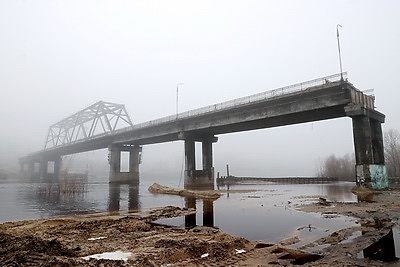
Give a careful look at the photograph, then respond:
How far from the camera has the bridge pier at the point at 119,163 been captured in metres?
75.0

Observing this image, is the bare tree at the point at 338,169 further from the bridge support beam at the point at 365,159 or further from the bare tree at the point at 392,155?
the bridge support beam at the point at 365,159

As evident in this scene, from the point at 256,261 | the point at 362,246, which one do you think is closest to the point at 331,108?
the point at 362,246

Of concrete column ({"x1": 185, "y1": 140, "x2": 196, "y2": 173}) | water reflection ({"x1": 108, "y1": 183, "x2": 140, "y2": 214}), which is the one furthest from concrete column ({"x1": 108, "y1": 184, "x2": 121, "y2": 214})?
concrete column ({"x1": 185, "y1": 140, "x2": 196, "y2": 173})

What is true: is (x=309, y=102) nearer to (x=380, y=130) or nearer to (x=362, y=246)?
(x=380, y=130)

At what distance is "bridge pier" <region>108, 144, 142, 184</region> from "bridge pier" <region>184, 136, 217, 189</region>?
27501mm

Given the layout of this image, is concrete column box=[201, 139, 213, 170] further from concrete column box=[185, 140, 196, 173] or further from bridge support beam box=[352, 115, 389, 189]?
bridge support beam box=[352, 115, 389, 189]

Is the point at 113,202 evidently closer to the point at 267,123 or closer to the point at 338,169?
the point at 267,123

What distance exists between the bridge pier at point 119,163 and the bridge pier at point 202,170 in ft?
90.2

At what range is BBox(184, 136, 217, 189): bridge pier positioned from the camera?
5122 cm

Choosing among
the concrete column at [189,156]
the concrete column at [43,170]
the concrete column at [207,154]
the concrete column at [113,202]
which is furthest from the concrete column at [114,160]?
the concrete column at [43,170]

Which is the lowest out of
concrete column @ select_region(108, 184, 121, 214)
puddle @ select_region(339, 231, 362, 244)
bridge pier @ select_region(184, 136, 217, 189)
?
concrete column @ select_region(108, 184, 121, 214)

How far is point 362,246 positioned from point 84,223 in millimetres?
10634

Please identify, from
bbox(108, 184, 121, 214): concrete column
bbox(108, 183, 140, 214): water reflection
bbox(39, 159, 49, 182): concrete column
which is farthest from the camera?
bbox(39, 159, 49, 182): concrete column

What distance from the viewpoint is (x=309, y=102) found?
35312mm
